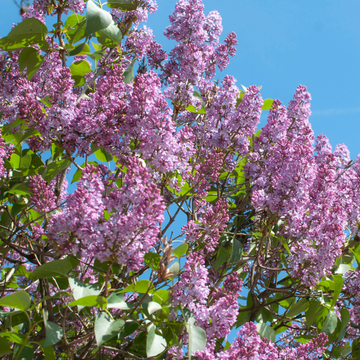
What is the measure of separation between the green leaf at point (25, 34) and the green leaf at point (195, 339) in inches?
61.2

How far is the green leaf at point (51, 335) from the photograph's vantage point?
1296 mm

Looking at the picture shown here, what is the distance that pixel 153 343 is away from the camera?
1.44 m

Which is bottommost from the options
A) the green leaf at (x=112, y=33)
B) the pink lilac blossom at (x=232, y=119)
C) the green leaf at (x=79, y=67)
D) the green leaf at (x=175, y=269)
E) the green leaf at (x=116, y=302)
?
the green leaf at (x=116, y=302)

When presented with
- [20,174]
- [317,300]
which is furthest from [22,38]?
[317,300]

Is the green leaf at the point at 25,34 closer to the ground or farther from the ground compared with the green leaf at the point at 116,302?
farther from the ground

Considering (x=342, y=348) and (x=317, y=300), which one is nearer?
(x=317, y=300)

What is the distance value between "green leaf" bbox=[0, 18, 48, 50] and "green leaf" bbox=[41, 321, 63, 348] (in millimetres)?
1356

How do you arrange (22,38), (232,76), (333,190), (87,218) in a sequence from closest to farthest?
(87,218) < (22,38) < (333,190) < (232,76)

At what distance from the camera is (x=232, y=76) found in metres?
2.81

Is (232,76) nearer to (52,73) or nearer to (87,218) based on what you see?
(52,73)

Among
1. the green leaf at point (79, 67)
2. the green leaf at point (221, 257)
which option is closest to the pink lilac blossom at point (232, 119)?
the green leaf at point (221, 257)

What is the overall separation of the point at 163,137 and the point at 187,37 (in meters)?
1.64

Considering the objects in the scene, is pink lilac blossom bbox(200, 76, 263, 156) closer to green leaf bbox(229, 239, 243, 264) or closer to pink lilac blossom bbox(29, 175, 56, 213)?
green leaf bbox(229, 239, 243, 264)

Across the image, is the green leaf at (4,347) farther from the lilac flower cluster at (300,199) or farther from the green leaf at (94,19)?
the lilac flower cluster at (300,199)
